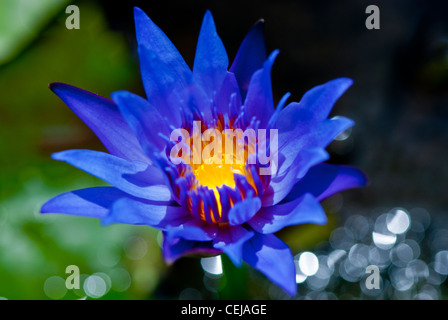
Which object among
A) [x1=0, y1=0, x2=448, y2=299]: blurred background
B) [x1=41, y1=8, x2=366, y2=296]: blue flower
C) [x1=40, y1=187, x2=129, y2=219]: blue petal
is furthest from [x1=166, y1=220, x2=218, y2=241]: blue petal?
[x1=0, y1=0, x2=448, y2=299]: blurred background

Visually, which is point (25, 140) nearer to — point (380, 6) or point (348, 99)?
point (348, 99)

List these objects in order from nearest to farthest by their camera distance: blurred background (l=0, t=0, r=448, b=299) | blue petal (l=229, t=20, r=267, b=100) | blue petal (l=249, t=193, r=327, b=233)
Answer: blue petal (l=249, t=193, r=327, b=233), blue petal (l=229, t=20, r=267, b=100), blurred background (l=0, t=0, r=448, b=299)

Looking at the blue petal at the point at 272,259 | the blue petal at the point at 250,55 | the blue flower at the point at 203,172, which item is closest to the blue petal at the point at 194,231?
the blue flower at the point at 203,172

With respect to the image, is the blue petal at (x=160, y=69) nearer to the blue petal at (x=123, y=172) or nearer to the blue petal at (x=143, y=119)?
the blue petal at (x=143, y=119)

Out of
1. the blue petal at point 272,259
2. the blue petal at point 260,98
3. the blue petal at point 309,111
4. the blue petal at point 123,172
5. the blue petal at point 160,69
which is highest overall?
the blue petal at point 160,69

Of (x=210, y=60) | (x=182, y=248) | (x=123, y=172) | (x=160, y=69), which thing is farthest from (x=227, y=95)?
(x=182, y=248)

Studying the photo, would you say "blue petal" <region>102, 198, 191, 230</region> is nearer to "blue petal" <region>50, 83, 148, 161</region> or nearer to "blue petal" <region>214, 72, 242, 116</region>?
"blue petal" <region>50, 83, 148, 161</region>

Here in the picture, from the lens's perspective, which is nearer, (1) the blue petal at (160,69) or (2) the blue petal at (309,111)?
(2) the blue petal at (309,111)
